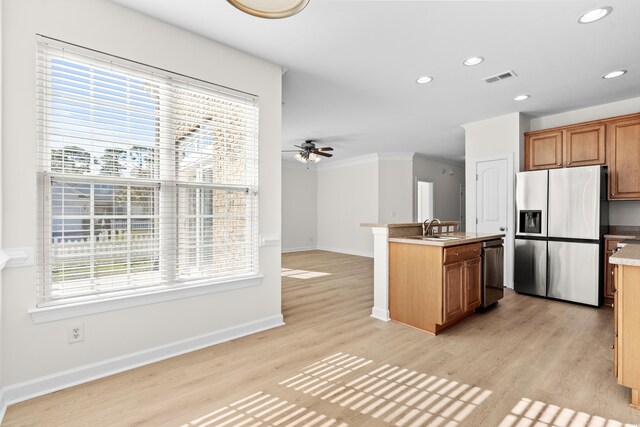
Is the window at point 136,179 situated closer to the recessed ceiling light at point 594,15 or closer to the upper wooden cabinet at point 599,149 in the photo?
the recessed ceiling light at point 594,15

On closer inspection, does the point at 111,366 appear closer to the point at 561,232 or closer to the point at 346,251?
the point at 561,232

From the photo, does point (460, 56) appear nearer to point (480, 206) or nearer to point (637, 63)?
point (637, 63)

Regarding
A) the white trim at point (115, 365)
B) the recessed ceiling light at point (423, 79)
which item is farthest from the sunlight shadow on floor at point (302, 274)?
the recessed ceiling light at point (423, 79)

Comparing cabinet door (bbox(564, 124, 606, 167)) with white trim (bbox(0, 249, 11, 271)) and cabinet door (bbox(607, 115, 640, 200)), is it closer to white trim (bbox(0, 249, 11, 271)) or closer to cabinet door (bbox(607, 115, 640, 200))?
cabinet door (bbox(607, 115, 640, 200))

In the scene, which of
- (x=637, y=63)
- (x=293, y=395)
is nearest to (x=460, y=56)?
(x=637, y=63)

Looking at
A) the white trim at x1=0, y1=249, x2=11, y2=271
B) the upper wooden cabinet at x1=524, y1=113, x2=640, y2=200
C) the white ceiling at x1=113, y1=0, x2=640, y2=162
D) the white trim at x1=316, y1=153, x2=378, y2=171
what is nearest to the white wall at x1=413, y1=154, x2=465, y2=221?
the white trim at x1=316, y1=153, x2=378, y2=171

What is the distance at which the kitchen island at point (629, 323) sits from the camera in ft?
6.08

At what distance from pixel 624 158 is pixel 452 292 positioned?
3.04 m

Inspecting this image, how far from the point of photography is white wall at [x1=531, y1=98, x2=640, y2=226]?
4.03 m

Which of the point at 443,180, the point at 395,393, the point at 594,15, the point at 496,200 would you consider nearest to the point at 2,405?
the point at 395,393

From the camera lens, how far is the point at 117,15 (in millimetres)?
2240

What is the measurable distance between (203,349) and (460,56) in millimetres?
3530

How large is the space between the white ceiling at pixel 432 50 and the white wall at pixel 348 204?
11.1 feet

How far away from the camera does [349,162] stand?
27.9 feet
